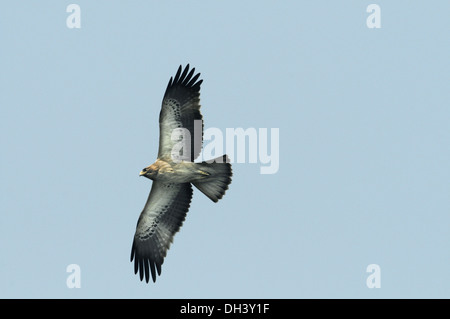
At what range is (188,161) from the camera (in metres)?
14.0

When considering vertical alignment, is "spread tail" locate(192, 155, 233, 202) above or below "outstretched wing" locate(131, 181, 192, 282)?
above

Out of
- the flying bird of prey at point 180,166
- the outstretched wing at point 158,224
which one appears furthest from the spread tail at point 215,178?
the outstretched wing at point 158,224

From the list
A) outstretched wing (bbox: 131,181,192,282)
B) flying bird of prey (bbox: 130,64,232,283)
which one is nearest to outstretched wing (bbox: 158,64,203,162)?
flying bird of prey (bbox: 130,64,232,283)

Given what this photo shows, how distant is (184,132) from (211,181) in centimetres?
110

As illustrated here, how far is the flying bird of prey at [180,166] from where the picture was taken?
13.9 metres

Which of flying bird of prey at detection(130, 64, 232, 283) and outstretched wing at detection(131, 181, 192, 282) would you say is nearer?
flying bird of prey at detection(130, 64, 232, 283)

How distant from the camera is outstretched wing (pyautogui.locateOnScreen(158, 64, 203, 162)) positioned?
13.9 metres

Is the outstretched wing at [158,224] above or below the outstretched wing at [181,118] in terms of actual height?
below

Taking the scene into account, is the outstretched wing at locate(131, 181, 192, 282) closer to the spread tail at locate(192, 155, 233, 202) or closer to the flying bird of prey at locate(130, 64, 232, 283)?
the flying bird of prey at locate(130, 64, 232, 283)

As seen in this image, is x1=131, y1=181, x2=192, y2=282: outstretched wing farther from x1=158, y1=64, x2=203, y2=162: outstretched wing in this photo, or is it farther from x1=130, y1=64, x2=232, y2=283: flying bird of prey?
x1=158, y1=64, x2=203, y2=162: outstretched wing

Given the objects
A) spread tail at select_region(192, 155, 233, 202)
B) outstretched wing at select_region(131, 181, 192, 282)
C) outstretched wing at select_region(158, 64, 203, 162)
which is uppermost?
outstretched wing at select_region(158, 64, 203, 162)

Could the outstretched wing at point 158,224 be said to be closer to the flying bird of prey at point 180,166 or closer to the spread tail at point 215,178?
the flying bird of prey at point 180,166
